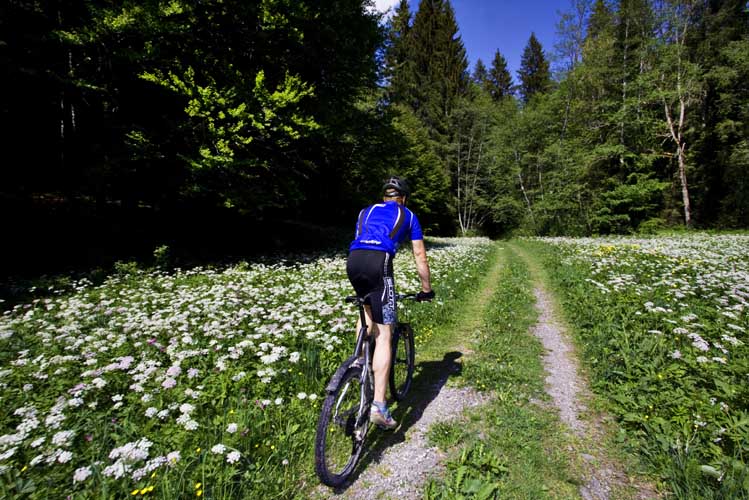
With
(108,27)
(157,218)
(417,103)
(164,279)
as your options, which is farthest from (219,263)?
(417,103)

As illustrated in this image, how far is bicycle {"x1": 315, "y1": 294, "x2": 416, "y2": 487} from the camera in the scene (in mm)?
2953

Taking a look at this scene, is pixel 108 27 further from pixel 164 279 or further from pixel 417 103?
pixel 417 103

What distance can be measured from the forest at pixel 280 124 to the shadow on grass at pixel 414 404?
34.7ft

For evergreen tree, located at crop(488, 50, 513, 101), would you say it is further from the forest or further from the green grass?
the green grass

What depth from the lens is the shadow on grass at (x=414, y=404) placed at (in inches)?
143

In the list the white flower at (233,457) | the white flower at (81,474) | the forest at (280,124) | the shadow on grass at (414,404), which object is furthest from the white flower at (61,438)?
the forest at (280,124)

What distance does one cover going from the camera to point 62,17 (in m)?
12.2

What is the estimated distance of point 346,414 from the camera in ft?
10.7

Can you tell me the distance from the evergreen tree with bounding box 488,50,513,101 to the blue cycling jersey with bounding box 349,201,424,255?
72.2 meters

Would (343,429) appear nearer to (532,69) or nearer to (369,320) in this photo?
(369,320)

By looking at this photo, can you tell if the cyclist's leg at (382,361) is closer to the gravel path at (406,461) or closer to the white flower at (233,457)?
the gravel path at (406,461)

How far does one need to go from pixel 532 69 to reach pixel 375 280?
78.0 meters

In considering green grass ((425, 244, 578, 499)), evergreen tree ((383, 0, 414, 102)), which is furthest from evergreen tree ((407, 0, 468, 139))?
green grass ((425, 244, 578, 499))

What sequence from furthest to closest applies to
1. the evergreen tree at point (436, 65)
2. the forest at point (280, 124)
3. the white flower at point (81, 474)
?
the evergreen tree at point (436, 65) < the forest at point (280, 124) < the white flower at point (81, 474)
